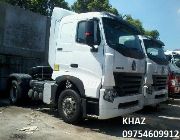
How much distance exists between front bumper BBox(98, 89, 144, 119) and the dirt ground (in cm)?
52

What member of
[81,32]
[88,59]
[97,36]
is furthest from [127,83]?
[81,32]

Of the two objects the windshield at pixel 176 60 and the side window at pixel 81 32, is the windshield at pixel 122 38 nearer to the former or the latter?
the side window at pixel 81 32

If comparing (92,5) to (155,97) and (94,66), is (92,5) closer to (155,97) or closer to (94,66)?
(155,97)

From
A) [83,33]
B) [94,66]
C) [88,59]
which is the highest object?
[83,33]

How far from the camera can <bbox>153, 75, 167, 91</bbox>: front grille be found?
390 inches

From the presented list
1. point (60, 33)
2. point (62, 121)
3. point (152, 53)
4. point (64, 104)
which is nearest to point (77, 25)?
point (60, 33)

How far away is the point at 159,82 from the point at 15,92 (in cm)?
492

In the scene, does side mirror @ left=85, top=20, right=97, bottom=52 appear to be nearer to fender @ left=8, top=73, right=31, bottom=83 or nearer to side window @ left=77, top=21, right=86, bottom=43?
side window @ left=77, top=21, right=86, bottom=43

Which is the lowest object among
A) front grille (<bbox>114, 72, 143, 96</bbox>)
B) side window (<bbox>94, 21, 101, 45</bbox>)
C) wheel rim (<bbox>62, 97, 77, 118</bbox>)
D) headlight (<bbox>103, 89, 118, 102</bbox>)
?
wheel rim (<bbox>62, 97, 77, 118</bbox>)

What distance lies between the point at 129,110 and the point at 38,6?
26.8 meters

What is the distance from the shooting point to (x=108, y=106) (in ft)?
22.6

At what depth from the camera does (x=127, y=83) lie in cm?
753

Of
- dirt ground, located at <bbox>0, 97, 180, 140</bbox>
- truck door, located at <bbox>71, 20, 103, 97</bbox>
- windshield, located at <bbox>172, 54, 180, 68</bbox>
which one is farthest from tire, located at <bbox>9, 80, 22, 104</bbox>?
windshield, located at <bbox>172, 54, 180, 68</bbox>

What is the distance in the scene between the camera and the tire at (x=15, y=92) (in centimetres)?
1001
